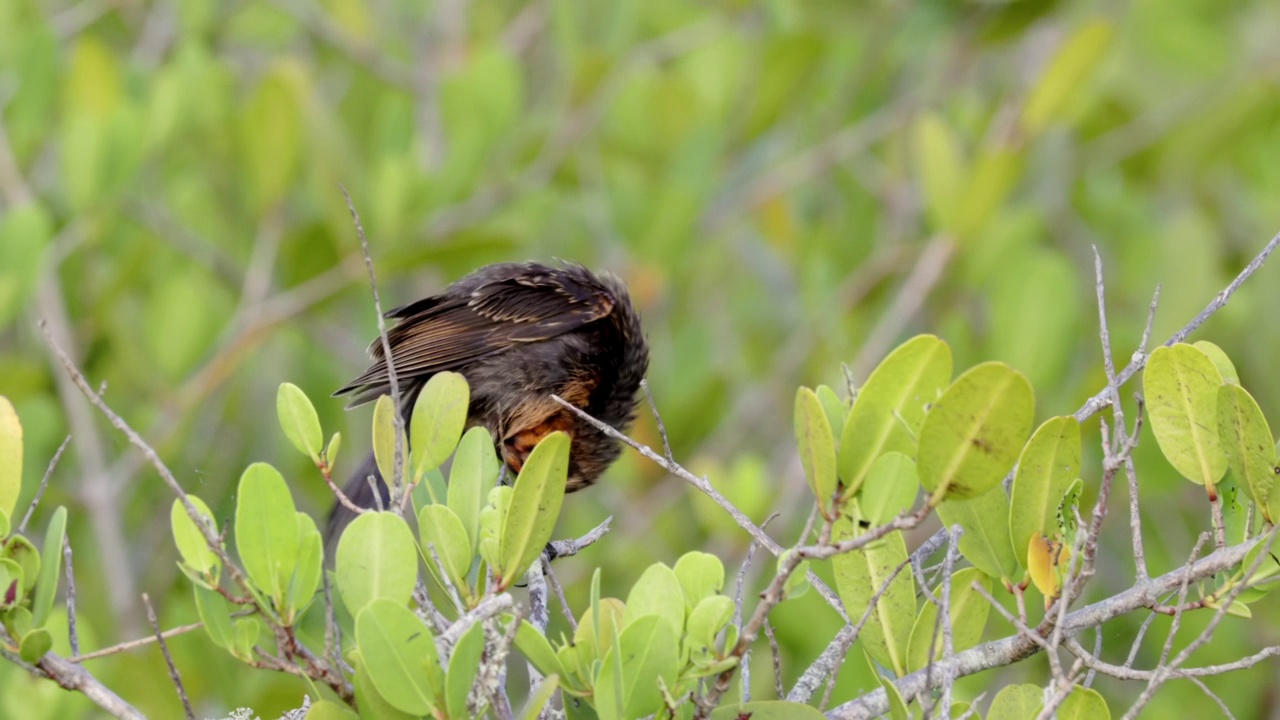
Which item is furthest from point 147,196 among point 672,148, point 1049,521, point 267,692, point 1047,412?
point 1049,521

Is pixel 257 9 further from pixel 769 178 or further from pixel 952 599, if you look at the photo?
pixel 952 599

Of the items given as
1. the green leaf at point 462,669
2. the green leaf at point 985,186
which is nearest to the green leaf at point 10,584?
the green leaf at point 462,669

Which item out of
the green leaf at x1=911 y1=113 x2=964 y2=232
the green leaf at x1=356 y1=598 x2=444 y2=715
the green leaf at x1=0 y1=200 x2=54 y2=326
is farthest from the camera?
the green leaf at x1=911 y1=113 x2=964 y2=232

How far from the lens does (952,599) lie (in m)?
2.45

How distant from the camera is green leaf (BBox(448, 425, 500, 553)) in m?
2.39

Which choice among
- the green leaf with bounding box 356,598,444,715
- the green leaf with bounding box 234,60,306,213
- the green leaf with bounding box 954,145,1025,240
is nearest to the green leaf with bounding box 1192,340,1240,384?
the green leaf with bounding box 356,598,444,715

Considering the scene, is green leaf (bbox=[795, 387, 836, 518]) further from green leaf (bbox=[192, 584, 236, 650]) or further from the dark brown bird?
the dark brown bird

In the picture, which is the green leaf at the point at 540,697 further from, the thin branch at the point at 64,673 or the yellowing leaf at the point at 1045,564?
the yellowing leaf at the point at 1045,564

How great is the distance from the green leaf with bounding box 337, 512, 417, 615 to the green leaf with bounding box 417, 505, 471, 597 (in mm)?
86

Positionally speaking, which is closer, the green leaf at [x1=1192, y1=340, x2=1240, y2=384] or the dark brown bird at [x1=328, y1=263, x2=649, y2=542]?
the green leaf at [x1=1192, y1=340, x2=1240, y2=384]

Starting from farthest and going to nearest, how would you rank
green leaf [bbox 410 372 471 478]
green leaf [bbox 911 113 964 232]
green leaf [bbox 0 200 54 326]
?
green leaf [bbox 911 113 964 232]
green leaf [bbox 0 200 54 326]
green leaf [bbox 410 372 471 478]

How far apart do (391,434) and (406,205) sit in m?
3.06

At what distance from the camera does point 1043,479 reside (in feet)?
7.18

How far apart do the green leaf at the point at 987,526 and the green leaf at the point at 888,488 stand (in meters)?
0.26
